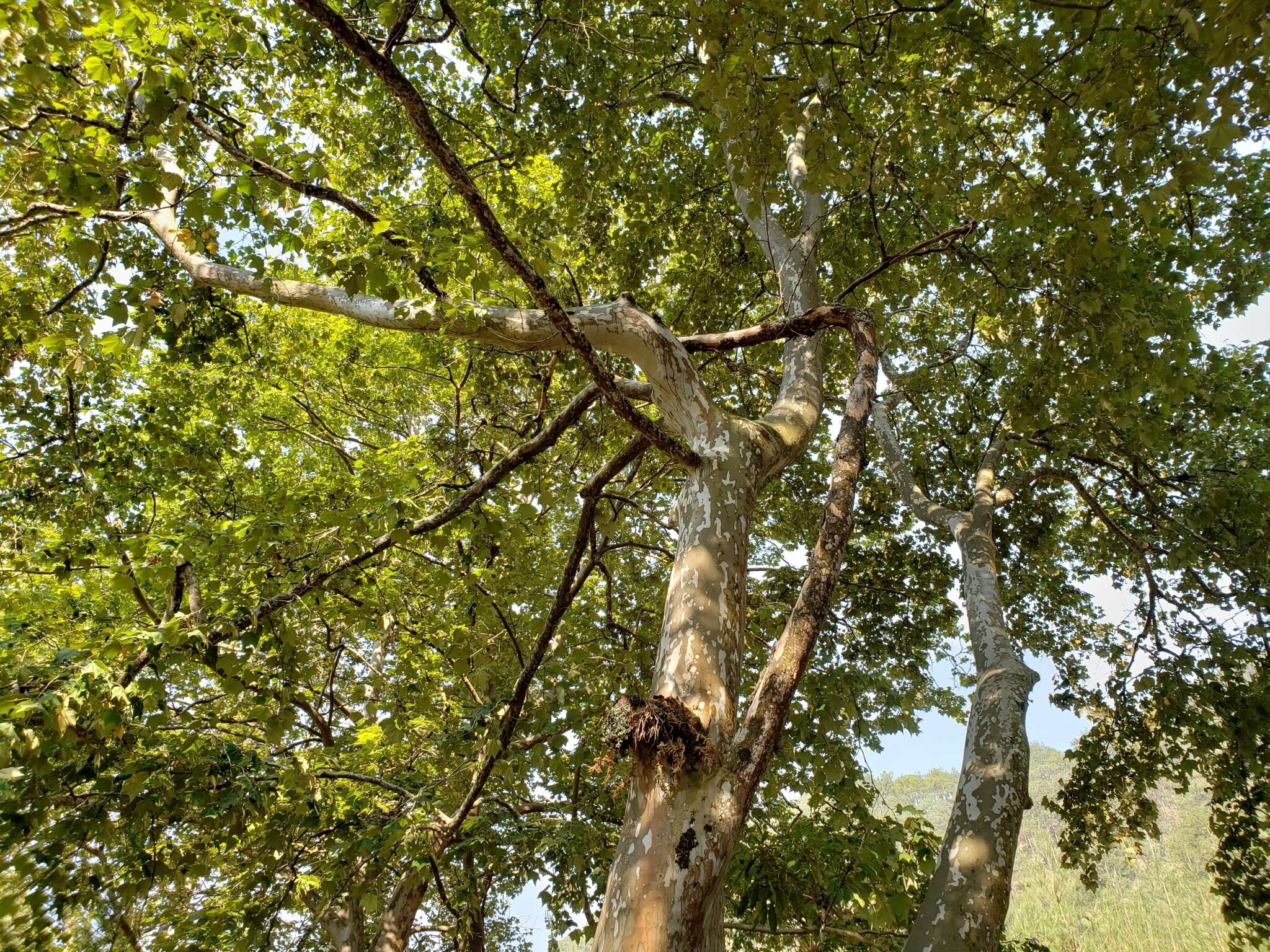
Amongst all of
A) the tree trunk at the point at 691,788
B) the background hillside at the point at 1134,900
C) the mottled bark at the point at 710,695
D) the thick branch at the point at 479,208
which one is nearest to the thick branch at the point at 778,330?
the mottled bark at the point at 710,695

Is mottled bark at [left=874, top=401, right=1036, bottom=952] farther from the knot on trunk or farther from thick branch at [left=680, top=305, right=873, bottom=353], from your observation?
thick branch at [left=680, top=305, right=873, bottom=353]

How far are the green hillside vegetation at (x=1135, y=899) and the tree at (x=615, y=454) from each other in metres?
4.02

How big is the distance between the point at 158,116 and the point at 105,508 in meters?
5.67

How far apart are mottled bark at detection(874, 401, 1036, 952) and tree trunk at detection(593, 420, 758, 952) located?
5.22ft

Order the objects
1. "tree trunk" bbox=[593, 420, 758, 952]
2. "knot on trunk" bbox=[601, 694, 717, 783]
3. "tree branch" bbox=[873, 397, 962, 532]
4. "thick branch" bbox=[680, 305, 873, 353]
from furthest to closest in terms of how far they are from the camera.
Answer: "tree branch" bbox=[873, 397, 962, 532]
"thick branch" bbox=[680, 305, 873, 353]
"knot on trunk" bbox=[601, 694, 717, 783]
"tree trunk" bbox=[593, 420, 758, 952]

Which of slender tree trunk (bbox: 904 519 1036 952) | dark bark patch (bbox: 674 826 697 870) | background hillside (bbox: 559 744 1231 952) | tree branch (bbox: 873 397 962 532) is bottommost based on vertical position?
dark bark patch (bbox: 674 826 697 870)

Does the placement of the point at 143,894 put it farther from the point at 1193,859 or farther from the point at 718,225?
the point at 1193,859

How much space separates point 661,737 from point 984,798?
99.7 inches

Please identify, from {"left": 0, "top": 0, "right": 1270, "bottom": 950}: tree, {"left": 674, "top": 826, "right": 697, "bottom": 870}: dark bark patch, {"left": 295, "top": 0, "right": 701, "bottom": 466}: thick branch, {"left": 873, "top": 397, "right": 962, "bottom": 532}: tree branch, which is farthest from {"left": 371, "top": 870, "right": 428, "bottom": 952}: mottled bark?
{"left": 873, "top": 397, "right": 962, "bottom": 532}: tree branch

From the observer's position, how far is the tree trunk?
1902 millimetres

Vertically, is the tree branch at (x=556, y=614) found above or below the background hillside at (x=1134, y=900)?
below

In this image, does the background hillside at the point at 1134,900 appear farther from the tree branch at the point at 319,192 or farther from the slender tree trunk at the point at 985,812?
the tree branch at the point at 319,192

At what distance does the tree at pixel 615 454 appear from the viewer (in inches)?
103

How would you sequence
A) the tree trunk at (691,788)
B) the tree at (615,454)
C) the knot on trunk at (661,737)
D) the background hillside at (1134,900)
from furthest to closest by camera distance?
the background hillside at (1134,900), the tree at (615,454), the knot on trunk at (661,737), the tree trunk at (691,788)
